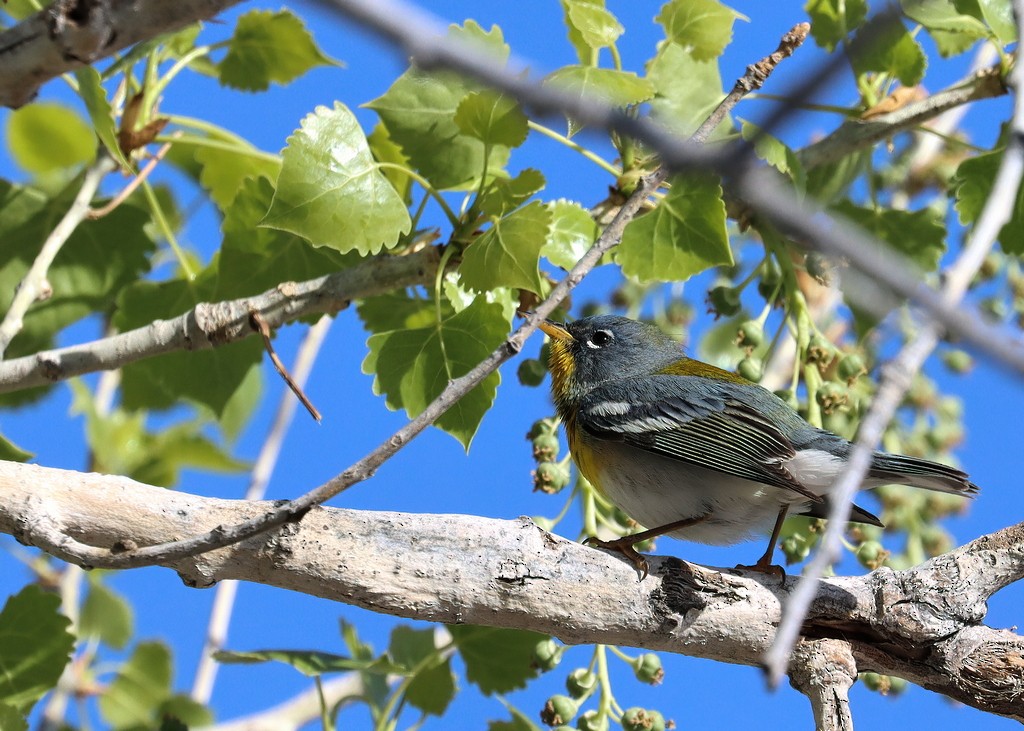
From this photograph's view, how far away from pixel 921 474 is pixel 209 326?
1.99 meters

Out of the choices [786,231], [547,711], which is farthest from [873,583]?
[786,231]

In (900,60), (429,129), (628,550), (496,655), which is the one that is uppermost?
(900,60)

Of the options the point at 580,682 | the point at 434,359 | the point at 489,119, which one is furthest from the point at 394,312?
the point at 580,682

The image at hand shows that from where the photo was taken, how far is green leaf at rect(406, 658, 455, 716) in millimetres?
3191

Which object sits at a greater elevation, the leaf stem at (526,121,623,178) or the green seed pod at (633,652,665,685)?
the leaf stem at (526,121,623,178)

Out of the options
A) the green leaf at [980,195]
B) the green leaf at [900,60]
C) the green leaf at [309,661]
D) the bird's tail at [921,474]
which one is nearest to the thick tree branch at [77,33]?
the green leaf at [309,661]

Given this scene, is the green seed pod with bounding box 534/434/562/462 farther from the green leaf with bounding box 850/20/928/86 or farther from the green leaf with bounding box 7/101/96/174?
the green leaf with bounding box 7/101/96/174

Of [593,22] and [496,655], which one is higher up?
[593,22]

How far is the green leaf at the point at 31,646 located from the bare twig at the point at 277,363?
37.4 inches

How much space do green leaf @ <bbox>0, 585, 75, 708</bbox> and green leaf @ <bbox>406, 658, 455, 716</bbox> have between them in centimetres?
99

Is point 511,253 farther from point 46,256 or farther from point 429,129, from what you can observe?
point 46,256

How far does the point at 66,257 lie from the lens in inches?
140

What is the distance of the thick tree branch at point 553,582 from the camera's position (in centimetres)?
231

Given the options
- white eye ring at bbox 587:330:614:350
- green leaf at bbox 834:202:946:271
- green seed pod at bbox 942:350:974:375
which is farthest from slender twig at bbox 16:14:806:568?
green seed pod at bbox 942:350:974:375
